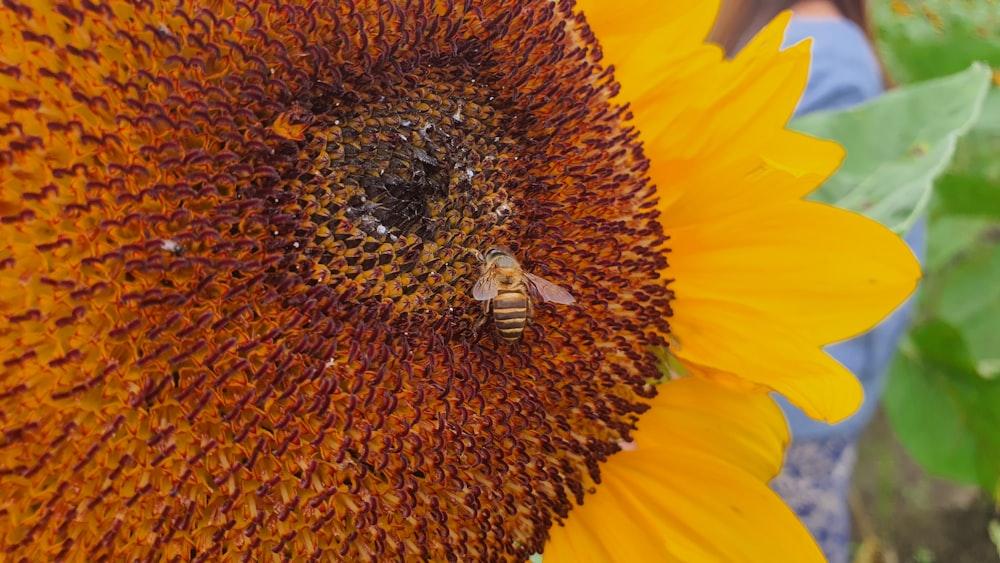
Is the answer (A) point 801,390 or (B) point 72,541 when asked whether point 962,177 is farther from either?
(B) point 72,541

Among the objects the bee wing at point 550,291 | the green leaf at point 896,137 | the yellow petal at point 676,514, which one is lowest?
the yellow petal at point 676,514

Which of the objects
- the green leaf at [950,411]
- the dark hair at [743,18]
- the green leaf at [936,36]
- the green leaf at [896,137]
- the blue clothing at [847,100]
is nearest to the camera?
the green leaf at [896,137]

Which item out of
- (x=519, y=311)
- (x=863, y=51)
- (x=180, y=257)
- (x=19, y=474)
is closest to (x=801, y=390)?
(x=519, y=311)

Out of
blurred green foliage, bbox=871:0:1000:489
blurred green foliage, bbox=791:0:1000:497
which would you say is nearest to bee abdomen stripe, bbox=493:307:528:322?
blurred green foliage, bbox=791:0:1000:497

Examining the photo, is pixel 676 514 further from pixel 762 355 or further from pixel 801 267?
pixel 801 267

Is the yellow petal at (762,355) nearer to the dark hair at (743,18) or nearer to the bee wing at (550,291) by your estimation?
the bee wing at (550,291)

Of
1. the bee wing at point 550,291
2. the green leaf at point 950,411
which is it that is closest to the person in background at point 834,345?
the green leaf at point 950,411

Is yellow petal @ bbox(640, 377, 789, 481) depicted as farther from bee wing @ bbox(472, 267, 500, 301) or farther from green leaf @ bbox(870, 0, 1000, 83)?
green leaf @ bbox(870, 0, 1000, 83)
